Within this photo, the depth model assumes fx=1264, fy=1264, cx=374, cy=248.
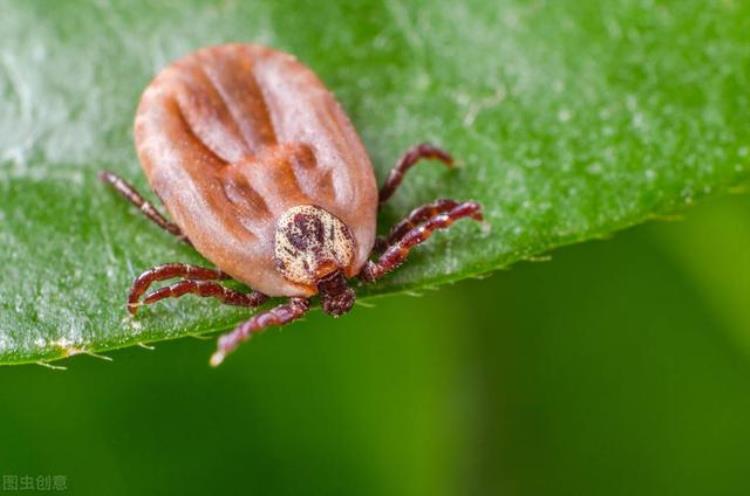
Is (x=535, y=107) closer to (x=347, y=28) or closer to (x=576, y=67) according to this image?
(x=576, y=67)

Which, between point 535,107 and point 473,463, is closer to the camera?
point 535,107

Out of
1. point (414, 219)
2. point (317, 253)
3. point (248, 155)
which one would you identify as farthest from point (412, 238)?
point (248, 155)

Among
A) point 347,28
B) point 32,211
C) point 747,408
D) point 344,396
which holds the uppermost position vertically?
point 347,28

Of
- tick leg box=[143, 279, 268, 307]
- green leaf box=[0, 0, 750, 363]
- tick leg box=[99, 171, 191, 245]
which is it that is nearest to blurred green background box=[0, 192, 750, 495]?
green leaf box=[0, 0, 750, 363]

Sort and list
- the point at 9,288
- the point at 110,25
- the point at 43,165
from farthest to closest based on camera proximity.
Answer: the point at 110,25
the point at 43,165
the point at 9,288

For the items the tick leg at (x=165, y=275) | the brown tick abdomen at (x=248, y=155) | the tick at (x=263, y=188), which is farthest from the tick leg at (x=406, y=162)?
the tick leg at (x=165, y=275)

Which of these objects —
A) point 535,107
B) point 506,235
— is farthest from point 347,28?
point 506,235

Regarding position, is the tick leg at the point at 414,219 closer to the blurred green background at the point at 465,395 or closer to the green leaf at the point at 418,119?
the green leaf at the point at 418,119
